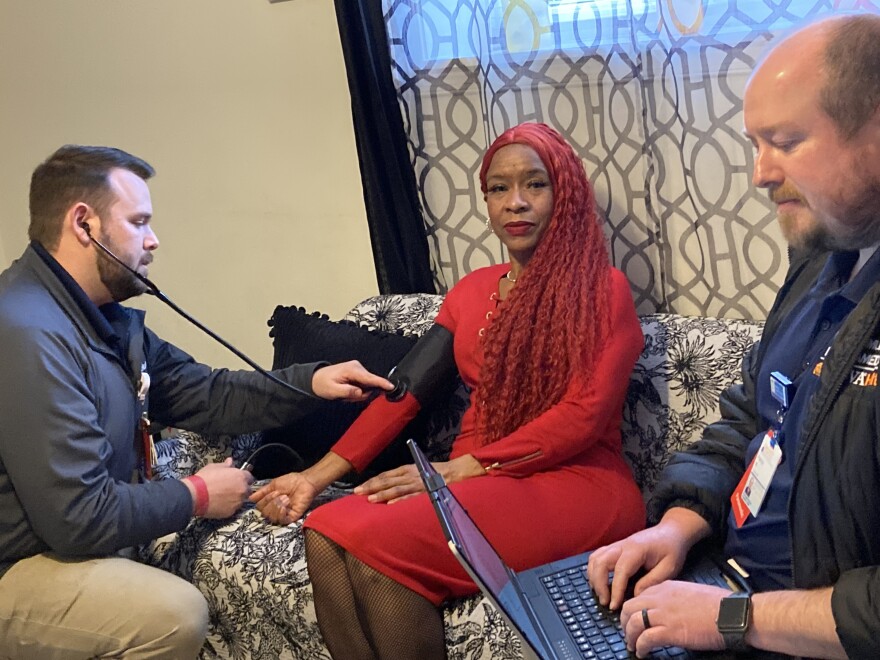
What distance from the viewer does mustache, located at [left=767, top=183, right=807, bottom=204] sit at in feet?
3.91

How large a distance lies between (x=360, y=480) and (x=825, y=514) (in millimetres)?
1247

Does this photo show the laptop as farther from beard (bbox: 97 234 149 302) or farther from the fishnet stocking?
beard (bbox: 97 234 149 302)

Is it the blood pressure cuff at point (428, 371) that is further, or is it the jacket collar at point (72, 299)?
the blood pressure cuff at point (428, 371)

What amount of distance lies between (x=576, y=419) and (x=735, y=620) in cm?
72

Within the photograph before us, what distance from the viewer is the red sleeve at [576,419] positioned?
6.08 feet

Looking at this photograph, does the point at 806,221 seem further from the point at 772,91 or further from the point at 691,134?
the point at 691,134

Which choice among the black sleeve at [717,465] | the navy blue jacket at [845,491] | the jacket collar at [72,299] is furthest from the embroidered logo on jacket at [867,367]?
the jacket collar at [72,299]

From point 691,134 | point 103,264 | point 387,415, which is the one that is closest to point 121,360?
point 103,264

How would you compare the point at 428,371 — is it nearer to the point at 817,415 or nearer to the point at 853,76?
the point at 817,415

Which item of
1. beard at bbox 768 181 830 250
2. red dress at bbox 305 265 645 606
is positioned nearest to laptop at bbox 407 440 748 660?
red dress at bbox 305 265 645 606

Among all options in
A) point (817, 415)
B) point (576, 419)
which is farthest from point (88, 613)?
point (817, 415)

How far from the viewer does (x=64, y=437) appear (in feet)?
5.62

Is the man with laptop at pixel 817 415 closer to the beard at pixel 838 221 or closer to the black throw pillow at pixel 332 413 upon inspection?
the beard at pixel 838 221

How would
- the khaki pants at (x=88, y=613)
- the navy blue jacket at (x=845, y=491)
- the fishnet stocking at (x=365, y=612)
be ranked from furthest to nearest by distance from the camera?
1. the khaki pants at (x=88, y=613)
2. the fishnet stocking at (x=365, y=612)
3. the navy blue jacket at (x=845, y=491)
